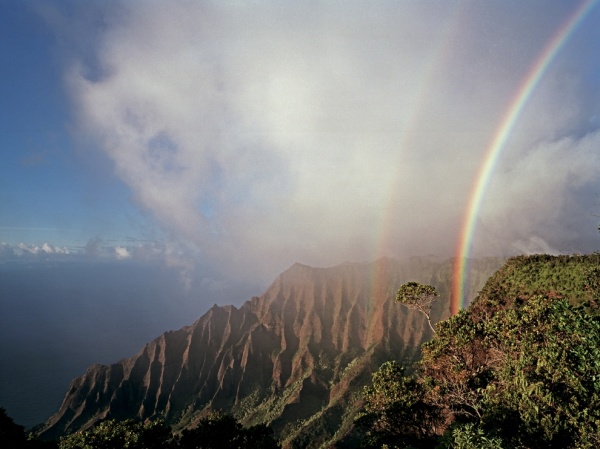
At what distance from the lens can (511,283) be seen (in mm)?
73250

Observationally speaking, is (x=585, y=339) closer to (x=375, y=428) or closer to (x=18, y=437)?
(x=375, y=428)

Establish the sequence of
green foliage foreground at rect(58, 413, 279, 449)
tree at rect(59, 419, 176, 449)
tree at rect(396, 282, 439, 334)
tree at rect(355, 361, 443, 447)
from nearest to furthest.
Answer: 1. tree at rect(59, 419, 176, 449)
2. green foliage foreground at rect(58, 413, 279, 449)
3. tree at rect(355, 361, 443, 447)
4. tree at rect(396, 282, 439, 334)

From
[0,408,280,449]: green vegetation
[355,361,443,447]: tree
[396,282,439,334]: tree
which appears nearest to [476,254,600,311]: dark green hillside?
[396,282,439,334]: tree

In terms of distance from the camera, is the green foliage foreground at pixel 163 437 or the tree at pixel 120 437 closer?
the tree at pixel 120 437

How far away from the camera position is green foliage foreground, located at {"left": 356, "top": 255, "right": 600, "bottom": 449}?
20062 mm

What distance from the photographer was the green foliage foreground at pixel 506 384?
20.1 m

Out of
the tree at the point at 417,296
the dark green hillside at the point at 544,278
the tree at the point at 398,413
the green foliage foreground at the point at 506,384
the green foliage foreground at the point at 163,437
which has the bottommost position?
the green foliage foreground at the point at 163,437

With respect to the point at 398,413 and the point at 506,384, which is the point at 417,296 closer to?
the point at 398,413

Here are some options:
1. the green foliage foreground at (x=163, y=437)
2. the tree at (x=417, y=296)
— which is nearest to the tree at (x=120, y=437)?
the green foliage foreground at (x=163, y=437)

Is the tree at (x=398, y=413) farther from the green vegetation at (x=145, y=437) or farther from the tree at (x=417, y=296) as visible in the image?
the green vegetation at (x=145, y=437)

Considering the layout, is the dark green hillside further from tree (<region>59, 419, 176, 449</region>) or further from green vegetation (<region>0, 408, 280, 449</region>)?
tree (<region>59, 419, 176, 449</region>)

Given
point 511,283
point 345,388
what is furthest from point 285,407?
point 511,283

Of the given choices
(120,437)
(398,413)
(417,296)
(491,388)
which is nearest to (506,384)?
(491,388)

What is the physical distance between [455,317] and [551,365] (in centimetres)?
1568
